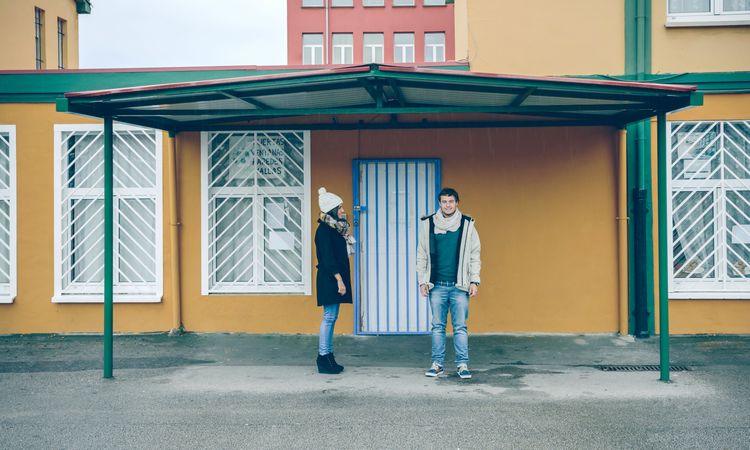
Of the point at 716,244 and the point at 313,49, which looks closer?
the point at 716,244

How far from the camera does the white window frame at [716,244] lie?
9.05m

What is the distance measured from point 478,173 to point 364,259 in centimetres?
166

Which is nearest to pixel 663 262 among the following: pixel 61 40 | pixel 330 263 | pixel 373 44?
pixel 330 263

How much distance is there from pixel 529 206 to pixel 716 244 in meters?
2.21

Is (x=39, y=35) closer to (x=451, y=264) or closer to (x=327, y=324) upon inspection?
(x=327, y=324)

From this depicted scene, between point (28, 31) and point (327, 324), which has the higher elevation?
point (28, 31)

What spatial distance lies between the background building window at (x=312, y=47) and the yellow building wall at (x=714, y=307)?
2908cm

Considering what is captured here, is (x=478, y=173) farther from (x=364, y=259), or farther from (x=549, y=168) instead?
(x=364, y=259)

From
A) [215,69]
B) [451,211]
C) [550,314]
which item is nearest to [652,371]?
[550,314]

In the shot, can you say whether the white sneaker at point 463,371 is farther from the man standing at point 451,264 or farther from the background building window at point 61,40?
the background building window at point 61,40

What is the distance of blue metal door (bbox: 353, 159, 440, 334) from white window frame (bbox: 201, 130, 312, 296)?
571 millimetres

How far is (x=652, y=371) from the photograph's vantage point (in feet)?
25.0

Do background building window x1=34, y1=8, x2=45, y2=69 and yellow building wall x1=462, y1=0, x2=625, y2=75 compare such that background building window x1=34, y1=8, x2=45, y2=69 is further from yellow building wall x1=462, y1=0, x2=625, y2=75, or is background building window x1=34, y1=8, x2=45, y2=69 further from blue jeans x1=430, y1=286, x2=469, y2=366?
blue jeans x1=430, y1=286, x2=469, y2=366

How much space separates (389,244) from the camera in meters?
9.16
